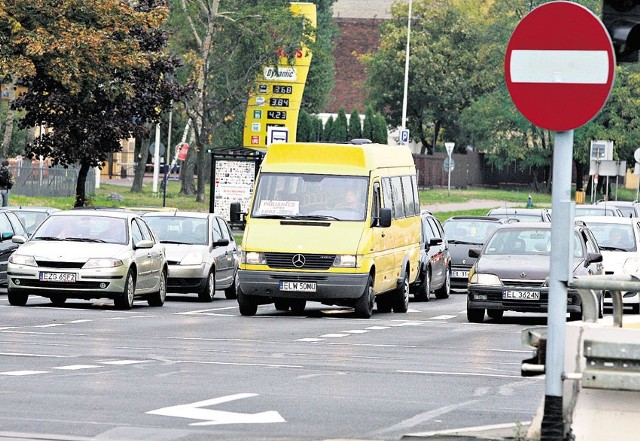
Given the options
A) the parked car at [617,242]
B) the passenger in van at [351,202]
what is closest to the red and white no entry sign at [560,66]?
the passenger in van at [351,202]

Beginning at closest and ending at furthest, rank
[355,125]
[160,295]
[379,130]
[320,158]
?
[320,158] → [160,295] → [379,130] → [355,125]

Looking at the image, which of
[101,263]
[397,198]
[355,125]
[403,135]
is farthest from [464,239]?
[355,125]

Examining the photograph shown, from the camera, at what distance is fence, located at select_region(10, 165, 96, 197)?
67.2 metres

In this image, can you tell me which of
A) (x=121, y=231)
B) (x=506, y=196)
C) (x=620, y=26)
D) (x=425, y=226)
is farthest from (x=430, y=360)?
(x=506, y=196)

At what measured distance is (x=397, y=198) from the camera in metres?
28.4

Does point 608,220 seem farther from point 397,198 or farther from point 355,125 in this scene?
point 355,125

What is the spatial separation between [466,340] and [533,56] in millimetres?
11762

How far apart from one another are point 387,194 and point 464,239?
11149 millimetres

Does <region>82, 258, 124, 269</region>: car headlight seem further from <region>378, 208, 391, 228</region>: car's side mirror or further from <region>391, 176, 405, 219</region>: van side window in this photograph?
<region>391, 176, 405, 219</region>: van side window

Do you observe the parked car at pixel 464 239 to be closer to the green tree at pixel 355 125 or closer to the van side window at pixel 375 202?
the van side window at pixel 375 202

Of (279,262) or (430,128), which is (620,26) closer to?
(279,262)

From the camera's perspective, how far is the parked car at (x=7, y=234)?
30783 mm

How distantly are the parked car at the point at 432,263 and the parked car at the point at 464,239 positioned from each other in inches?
115

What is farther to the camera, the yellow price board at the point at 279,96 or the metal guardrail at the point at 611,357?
the yellow price board at the point at 279,96
